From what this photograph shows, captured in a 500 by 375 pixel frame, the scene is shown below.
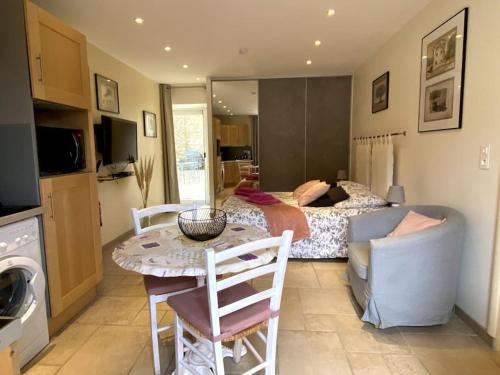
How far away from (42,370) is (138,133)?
12.4 feet

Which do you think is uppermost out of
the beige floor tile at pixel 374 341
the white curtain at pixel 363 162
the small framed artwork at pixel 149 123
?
the small framed artwork at pixel 149 123

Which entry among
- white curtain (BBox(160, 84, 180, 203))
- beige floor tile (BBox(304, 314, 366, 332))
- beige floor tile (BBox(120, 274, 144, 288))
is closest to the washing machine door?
beige floor tile (BBox(120, 274, 144, 288))

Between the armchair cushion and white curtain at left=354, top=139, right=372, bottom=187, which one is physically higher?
white curtain at left=354, top=139, right=372, bottom=187

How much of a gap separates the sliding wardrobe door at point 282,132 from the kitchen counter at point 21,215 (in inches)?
160

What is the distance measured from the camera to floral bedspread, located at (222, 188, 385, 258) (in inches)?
130

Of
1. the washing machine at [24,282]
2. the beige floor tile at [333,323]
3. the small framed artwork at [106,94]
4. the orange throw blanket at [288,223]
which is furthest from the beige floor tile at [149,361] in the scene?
the small framed artwork at [106,94]

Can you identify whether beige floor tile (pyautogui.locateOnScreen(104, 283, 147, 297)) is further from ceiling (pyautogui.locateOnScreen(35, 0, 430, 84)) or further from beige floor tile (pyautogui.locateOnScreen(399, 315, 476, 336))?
ceiling (pyautogui.locateOnScreen(35, 0, 430, 84))

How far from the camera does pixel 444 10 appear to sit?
2467mm

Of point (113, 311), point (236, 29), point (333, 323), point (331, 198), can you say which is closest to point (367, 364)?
point (333, 323)

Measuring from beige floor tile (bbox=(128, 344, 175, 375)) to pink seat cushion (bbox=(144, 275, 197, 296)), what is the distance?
0.46 m

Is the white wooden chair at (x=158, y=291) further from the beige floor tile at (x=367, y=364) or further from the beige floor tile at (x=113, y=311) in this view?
Result: the beige floor tile at (x=367, y=364)

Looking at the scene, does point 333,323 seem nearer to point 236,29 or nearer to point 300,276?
point 300,276

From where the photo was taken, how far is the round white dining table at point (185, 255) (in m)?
1.33

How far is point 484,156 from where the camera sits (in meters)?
1.99
